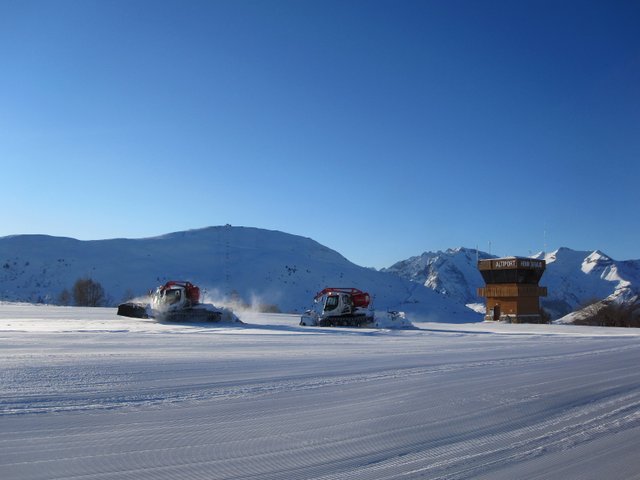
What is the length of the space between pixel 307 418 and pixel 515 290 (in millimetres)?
44968

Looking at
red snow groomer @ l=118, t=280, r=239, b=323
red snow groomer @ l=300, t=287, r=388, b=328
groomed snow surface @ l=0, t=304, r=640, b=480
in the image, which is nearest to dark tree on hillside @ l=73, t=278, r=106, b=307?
red snow groomer @ l=118, t=280, r=239, b=323

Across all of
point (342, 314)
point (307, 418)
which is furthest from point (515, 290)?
point (307, 418)

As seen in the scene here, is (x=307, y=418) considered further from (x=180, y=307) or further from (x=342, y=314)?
(x=342, y=314)

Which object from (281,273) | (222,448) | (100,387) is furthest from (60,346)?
(281,273)

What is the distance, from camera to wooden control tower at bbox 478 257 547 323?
4816cm

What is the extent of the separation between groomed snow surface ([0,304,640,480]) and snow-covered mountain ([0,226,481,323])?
1684 inches

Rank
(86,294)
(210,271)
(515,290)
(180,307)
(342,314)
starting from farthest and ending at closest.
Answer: (210,271) < (86,294) < (515,290) < (342,314) < (180,307)

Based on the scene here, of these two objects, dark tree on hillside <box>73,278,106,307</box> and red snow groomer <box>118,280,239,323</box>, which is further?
dark tree on hillside <box>73,278,106,307</box>

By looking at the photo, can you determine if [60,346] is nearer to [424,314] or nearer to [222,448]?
[222,448]

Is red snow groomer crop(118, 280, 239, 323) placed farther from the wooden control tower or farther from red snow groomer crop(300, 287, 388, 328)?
the wooden control tower

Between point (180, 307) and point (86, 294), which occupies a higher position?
point (86, 294)

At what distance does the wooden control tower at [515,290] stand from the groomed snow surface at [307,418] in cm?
3810

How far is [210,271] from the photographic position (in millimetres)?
68500

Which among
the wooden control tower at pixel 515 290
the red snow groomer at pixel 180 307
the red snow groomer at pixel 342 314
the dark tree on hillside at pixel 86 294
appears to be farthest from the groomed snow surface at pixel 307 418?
the dark tree on hillside at pixel 86 294
